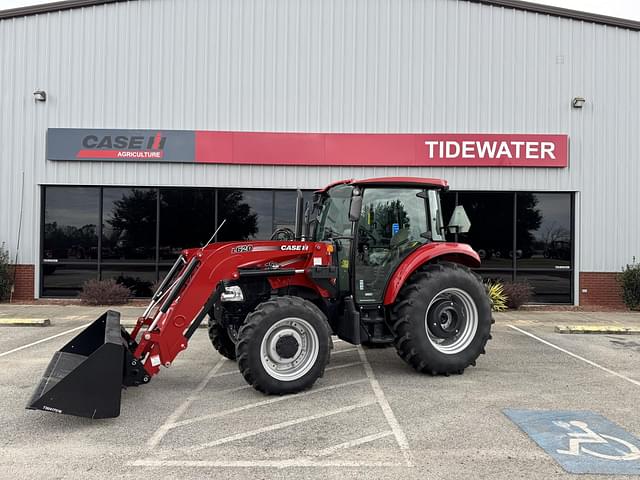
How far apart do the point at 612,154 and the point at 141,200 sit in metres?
12.2

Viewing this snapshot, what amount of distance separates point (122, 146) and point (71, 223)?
95.3 inches

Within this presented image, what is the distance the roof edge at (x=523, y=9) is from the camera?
1312 cm

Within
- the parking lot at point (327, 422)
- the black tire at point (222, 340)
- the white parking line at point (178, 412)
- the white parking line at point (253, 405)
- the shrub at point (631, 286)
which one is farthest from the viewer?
the shrub at point (631, 286)

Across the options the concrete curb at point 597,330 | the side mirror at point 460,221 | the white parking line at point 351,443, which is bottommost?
the white parking line at point 351,443

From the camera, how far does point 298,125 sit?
43.1 feet

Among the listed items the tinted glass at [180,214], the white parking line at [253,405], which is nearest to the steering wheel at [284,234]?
the white parking line at [253,405]

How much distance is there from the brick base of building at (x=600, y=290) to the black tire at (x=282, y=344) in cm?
1011

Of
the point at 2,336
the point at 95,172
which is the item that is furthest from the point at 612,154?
the point at 2,336

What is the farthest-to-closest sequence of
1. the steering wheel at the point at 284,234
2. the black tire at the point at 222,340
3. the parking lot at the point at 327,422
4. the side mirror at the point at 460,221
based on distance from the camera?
the black tire at the point at 222,340 → the steering wheel at the point at 284,234 → the side mirror at the point at 460,221 → the parking lot at the point at 327,422

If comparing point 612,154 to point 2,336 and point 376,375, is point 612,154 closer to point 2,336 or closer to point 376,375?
point 376,375

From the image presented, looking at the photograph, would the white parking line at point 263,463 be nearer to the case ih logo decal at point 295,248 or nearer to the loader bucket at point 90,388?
the loader bucket at point 90,388

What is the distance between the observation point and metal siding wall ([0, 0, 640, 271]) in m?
13.1

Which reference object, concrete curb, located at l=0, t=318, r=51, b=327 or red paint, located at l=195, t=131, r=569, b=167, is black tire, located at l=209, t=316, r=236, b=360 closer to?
concrete curb, located at l=0, t=318, r=51, b=327

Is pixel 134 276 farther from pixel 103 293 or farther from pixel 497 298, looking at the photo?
pixel 497 298
